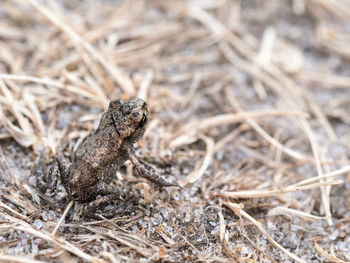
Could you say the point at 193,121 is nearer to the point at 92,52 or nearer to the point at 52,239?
the point at 92,52

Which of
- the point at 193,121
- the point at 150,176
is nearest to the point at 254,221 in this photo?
the point at 150,176

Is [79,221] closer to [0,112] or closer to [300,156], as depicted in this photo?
[0,112]

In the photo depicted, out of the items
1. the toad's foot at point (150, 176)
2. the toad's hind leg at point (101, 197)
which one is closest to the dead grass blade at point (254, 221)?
the toad's foot at point (150, 176)

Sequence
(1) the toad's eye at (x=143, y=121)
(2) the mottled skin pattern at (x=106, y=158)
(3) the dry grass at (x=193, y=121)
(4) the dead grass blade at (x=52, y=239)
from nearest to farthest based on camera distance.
Result: (4) the dead grass blade at (x=52, y=239), (3) the dry grass at (x=193, y=121), (2) the mottled skin pattern at (x=106, y=158), (1) the toad's eye at (x=143, y=121)

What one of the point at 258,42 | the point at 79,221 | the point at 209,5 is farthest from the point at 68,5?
the point at 79,221

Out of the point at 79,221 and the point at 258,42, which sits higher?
the point at 258,42

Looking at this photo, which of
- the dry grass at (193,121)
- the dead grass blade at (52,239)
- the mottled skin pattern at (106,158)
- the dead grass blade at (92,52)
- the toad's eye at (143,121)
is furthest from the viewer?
the dead grass blade at (92,52)

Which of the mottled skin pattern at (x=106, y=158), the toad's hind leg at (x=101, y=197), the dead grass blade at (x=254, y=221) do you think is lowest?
the dead grass blade at (x=254, y=221)

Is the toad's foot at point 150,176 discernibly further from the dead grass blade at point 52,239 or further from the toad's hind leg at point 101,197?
the dead grass blade at point 52,239
